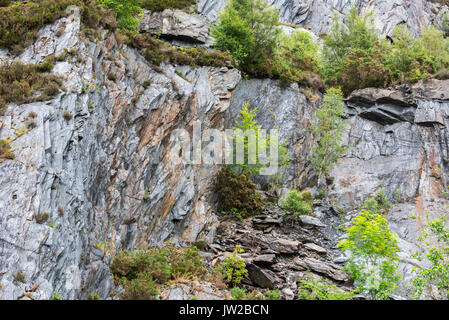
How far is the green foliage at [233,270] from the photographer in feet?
48.0

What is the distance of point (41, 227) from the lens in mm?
9469

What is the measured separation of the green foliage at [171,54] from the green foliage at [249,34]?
2.41 metres

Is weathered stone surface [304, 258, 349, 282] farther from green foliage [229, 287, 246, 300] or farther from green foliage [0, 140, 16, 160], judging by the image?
green foliage [0, 140, 16, 160]

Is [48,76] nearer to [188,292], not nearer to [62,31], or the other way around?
[62,31]

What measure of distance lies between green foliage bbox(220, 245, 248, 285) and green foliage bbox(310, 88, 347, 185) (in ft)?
51.6

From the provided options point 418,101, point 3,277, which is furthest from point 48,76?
point 418,101

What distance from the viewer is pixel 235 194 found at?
75.0 feet

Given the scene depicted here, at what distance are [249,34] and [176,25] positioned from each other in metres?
7.40

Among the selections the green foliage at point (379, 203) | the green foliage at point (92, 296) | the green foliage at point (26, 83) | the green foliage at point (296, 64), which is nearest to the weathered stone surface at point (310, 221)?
the green foliage at point (379, 203)

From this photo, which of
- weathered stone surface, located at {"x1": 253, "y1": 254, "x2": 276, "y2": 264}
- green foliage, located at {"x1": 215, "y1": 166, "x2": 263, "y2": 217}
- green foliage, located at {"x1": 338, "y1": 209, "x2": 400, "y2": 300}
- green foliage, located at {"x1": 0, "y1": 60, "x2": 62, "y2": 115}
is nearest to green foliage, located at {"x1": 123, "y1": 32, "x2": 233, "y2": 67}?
green foliage, located at {"x1": 0, "y1": 60, "x2": 62, "y2": 115}

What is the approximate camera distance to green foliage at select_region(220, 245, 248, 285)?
14625mm

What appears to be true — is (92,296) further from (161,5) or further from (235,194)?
(161,5)

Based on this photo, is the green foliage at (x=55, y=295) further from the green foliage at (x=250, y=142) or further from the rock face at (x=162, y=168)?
the green foliage at (x=250, y=142)

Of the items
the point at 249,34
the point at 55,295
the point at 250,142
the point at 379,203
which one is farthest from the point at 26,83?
the point at 379,203
